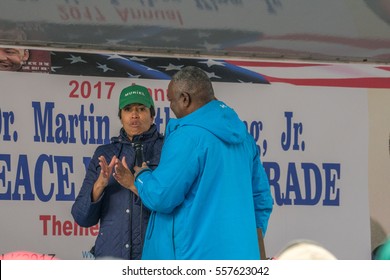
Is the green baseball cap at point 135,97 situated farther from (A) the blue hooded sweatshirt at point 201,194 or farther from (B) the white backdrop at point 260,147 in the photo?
(B) the white backdrop at point 260,147

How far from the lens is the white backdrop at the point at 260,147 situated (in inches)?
229

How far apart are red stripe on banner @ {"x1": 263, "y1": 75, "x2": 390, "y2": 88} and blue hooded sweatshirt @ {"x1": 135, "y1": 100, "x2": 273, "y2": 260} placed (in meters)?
2.12

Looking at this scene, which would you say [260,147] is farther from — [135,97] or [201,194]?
[201,194]

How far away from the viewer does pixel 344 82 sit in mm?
6355

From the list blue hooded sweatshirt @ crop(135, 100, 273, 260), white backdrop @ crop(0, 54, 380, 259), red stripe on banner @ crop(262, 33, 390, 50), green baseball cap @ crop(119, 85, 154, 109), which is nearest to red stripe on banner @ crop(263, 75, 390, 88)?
white backdrop @ crop(0, 54, 380, 259)

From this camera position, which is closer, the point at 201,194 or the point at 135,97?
the point at 201,194

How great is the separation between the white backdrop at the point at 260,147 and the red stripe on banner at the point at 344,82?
0.11 feet

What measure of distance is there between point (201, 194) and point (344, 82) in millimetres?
2615

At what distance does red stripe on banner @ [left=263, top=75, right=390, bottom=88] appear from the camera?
6262 mm

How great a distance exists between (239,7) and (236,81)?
20.9 inches

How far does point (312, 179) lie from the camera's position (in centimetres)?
627

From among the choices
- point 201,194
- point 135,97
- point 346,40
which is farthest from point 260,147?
point 201,194

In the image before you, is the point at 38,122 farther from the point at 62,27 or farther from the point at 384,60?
the point at 384,60

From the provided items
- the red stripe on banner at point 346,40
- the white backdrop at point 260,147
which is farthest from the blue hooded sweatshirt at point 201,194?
the red stripe on banner at point 346,40
